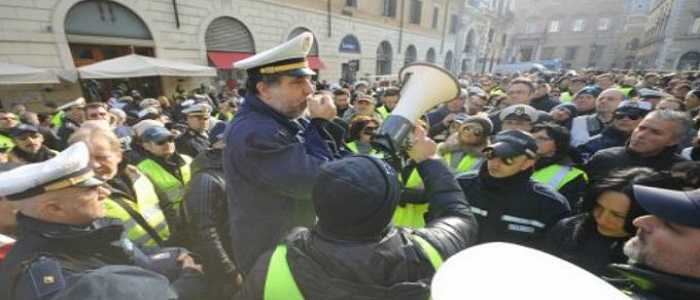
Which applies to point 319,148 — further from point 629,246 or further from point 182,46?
point 182,46

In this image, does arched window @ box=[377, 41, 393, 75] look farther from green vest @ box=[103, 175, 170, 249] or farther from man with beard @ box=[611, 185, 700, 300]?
man with beard @ box=[611, 185, 700, 300]

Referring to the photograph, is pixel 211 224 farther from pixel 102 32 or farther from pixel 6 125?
pixel 102 32

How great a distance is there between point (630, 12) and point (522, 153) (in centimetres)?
6160

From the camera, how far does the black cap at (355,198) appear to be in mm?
934

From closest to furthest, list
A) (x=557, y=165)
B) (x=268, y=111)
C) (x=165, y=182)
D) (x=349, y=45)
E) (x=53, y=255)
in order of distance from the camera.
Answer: (x=53, y=255) → (x=268, y=111) → (x=557, y=165) → (x=165, y=182) → (x=349, y=45)

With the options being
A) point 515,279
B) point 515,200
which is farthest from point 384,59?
point 515,279

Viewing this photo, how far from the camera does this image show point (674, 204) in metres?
0.94

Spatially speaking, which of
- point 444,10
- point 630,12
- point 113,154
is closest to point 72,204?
point 113,154

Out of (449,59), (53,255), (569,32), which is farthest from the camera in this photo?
(569,32)

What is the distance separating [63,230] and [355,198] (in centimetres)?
132

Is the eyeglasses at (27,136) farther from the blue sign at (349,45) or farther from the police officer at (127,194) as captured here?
the blue sign at (349,45)

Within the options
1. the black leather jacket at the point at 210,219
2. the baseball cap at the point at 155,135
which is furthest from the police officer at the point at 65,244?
the baseball cap at the point at 155,135

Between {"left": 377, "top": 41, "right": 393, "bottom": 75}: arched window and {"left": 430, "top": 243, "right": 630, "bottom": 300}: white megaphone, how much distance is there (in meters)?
23.3

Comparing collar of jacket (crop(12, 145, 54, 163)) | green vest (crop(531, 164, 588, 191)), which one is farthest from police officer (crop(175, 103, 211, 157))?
green vest (crop(531, 164, 588, 191))
